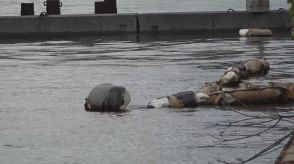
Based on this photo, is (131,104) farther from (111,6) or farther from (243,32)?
(111,6)

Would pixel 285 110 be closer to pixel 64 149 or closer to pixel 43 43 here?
pixel 64 149

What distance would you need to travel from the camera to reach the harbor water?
9.61 m

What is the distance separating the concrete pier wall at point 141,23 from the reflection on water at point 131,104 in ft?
8.52

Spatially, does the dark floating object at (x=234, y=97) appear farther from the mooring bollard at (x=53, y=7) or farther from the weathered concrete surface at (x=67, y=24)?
the mooring bollard at (x=53, y=7)

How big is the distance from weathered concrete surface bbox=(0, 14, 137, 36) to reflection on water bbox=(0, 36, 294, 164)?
2564mm

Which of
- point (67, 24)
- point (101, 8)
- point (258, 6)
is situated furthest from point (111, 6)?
point (258, 6)

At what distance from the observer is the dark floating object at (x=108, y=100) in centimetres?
1293

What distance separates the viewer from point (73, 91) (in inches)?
603

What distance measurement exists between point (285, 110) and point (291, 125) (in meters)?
1.52

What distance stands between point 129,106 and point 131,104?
206 mm

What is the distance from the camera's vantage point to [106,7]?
32.0 meters

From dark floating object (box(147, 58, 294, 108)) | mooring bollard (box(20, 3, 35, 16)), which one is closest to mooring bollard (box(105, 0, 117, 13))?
mooring bollard (box(20, 3, 35, 16))

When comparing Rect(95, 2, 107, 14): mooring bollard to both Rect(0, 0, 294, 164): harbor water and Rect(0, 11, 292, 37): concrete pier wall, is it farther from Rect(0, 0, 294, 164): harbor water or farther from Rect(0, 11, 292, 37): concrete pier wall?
Rect(0, 0, 294, 164): harbor water

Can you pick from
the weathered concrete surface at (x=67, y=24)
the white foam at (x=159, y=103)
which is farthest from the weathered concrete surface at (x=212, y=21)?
the white foam at (x=159, y=103)
